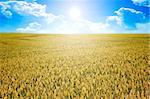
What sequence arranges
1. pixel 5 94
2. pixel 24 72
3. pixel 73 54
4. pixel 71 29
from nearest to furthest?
1. pixel 5 94
2. pixel 24 72
3. pixel 71 29
4. pixel 73 54

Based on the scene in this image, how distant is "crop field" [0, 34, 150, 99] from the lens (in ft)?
10.3

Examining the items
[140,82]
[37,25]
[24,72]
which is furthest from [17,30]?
[140,82]

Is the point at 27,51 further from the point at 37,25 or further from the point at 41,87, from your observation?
the point at 41,87

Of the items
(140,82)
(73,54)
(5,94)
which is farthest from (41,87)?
(73,54)

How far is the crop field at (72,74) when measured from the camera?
3.13 meters

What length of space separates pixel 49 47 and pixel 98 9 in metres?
1.24

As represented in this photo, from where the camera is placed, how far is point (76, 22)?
4.59 m

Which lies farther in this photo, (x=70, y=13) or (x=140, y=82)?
(x=70, y=13)

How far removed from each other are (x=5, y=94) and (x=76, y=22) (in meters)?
1.92

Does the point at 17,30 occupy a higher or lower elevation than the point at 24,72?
higher

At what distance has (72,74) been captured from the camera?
12.8ft

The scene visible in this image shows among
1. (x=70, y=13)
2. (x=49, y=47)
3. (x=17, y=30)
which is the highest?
(x=70, y=13)

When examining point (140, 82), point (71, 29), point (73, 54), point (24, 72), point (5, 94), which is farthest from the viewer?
point (73, 54)

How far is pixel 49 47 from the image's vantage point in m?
5.19
